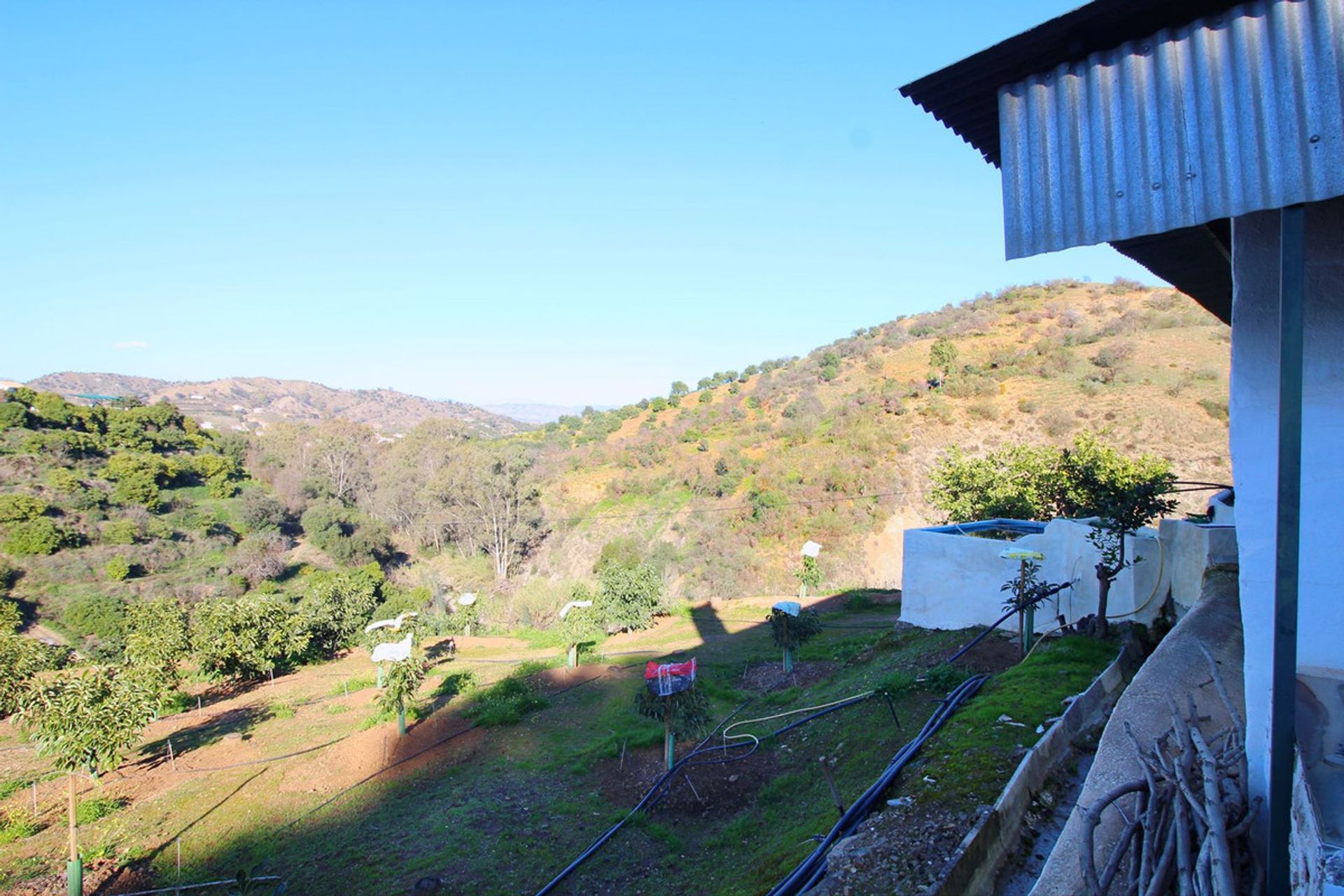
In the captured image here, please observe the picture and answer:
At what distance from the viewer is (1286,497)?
2615mm

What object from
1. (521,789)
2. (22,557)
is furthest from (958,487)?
(22,557)

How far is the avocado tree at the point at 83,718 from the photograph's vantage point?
8.86 meters

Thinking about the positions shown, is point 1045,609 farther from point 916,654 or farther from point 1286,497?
point 1286,497

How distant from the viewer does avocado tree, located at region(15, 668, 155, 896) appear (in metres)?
8.86

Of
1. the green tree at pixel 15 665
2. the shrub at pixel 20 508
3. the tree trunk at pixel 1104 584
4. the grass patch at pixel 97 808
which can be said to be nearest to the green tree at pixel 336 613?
the green tree at pixel 15 665

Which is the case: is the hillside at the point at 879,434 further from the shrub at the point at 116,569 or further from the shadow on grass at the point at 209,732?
the shrub at the point at 116,569

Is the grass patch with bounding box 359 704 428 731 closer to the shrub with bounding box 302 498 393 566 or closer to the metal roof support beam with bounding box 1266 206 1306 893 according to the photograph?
the metal roof support beam with bounding box 1266 206 1306 893

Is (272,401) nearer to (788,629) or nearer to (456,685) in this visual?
(456,685)

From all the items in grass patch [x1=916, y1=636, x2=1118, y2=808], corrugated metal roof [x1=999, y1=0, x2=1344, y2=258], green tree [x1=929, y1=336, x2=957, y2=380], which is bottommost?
grass patch [x1=916, y1=636, x2=1118, y2=808]

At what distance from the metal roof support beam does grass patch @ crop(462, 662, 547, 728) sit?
441 inches

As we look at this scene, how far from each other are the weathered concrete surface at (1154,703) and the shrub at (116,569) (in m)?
33.1

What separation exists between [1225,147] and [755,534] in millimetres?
26192

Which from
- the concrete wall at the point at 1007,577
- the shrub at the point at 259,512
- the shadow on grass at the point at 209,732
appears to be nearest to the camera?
the concrete wall at the point at 1007,577

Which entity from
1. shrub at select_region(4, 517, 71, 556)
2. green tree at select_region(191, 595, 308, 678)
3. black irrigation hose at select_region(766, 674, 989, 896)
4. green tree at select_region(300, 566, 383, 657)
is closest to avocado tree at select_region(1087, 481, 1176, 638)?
black irrigation hose at select_region(766, 674, 989, 896)
